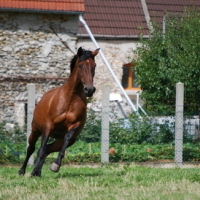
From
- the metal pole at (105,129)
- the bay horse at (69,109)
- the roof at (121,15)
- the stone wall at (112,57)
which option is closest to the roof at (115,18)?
the roof at (121,15)

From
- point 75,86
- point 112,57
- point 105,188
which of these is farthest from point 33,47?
point 105,188

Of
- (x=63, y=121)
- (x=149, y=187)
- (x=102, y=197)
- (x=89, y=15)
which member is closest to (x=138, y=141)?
(x=63, y=121)

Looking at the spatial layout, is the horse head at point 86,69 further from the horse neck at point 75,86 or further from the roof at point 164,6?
the roof at point 164,6

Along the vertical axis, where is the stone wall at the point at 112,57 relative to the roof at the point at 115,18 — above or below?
below

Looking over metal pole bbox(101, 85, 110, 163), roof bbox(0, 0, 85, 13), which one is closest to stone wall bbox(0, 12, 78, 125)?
roof bbox(0, 0, 85, 13)

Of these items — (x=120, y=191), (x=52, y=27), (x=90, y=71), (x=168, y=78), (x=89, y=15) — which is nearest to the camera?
(x=120, y=191)

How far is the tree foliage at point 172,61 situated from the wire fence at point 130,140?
1.85m

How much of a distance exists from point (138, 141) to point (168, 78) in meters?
4.13

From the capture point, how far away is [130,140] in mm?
17312

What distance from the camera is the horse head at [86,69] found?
1033 centimetres

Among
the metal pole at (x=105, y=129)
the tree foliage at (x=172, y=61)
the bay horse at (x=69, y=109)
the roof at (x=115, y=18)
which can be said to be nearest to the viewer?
the bay horse at (x=69, y=109)

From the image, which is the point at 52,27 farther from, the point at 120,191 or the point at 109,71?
the point at 120,191

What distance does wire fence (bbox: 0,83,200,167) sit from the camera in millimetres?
15641

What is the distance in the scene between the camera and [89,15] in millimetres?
27625
